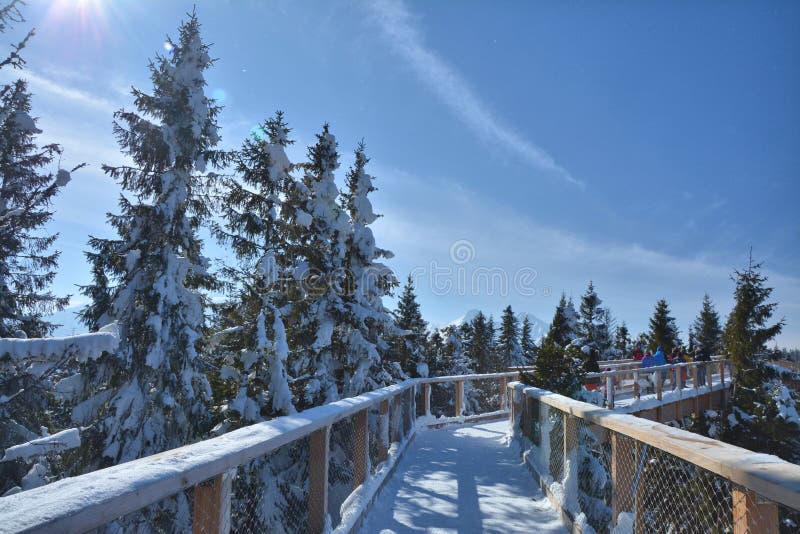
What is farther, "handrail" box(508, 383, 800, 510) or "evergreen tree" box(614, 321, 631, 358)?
"evergreen tree" box(614, 321, 631, 358)

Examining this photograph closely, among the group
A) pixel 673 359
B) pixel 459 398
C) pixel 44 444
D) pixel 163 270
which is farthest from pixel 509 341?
pixel 44 444

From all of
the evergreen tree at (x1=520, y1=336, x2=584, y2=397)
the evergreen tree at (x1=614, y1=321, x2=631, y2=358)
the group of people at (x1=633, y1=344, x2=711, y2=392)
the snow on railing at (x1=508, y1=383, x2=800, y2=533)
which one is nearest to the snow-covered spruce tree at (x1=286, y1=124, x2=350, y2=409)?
the evergreen tree at (x1=520, y1=336, x2=584, y2=397)

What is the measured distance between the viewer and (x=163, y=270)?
11.3 metres

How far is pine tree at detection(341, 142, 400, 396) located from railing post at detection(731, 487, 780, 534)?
11.4 m

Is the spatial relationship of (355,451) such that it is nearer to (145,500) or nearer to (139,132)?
(145,500)

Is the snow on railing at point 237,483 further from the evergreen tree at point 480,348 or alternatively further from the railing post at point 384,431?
the evergreen tree at point 480,348

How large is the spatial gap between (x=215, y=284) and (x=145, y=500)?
11748 millimetres

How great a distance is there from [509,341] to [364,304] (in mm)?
37121

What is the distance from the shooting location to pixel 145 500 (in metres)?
1.73

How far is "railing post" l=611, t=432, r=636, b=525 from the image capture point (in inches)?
149

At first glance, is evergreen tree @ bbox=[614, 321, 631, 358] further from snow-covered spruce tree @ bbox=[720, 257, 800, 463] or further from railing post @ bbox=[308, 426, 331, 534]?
railing post @ bbox=[308, 426, 331, 534]

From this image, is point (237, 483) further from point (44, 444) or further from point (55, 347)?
point (55, 347)

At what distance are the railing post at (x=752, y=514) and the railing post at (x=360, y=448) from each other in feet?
12.1

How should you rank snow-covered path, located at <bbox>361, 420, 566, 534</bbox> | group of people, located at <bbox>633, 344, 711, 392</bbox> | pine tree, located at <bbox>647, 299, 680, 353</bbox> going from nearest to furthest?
snow-covered path, located at <bbox>361, 420, 566, 534</bbox>
group of people, located at <bbox>633, 344, 711, 392</bbox>
pine tree, located at <bbox>647, 299, 680, 353</bbox>
